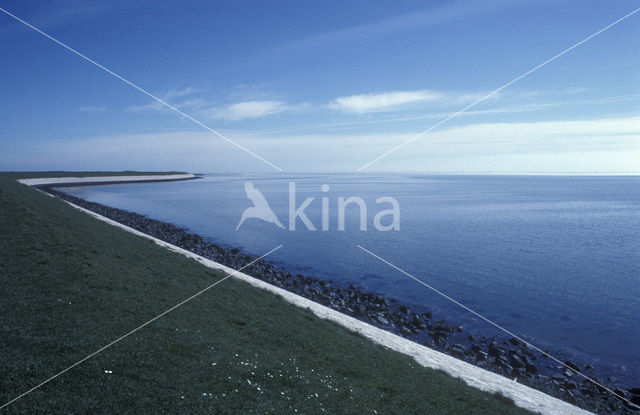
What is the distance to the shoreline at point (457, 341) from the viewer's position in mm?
13102

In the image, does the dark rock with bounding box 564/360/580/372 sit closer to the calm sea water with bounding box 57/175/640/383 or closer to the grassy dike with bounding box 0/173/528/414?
the calm sea water with bounding box 57/175/640/383

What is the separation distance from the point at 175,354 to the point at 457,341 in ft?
42.3

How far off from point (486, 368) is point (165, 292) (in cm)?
1257

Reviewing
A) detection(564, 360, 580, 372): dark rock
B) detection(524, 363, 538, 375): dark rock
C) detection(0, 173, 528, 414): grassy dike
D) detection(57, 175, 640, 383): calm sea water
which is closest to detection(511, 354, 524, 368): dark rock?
detection(524, 363, 538, 375): dark rock

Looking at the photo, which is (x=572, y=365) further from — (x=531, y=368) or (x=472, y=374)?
(x=472, y=374)

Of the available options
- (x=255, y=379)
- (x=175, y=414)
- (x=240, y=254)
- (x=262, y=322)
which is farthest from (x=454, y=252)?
(x=175, y=414)

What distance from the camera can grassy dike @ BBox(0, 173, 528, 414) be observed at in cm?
693

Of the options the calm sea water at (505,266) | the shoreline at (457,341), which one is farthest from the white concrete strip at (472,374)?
the calm sea water at (505,266)

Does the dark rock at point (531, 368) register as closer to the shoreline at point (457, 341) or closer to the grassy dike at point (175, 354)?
the shoreline at point (457, 341)

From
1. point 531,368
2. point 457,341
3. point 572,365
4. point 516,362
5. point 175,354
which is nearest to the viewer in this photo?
point 175,354

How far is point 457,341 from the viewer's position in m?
16.8

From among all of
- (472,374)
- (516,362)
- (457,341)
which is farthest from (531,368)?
(472,374)

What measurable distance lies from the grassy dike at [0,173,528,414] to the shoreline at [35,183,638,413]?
4.17 metres

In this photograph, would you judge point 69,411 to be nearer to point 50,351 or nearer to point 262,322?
point 50,351
